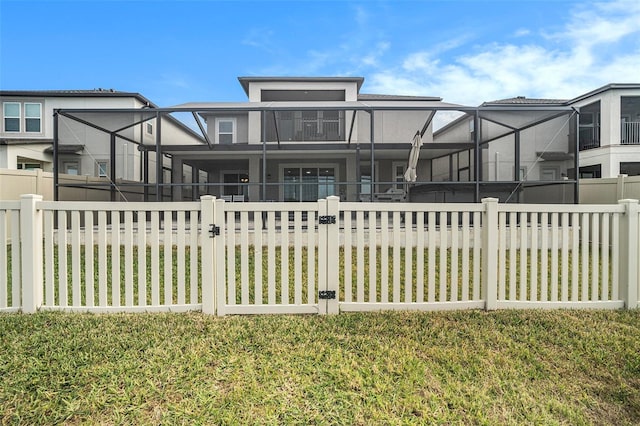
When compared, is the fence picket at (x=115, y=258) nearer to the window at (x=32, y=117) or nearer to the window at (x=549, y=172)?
the window at (x=549, y=172)

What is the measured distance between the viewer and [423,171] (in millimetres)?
14875

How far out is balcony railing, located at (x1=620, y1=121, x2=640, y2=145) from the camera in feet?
54.8

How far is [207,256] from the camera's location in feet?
10.2

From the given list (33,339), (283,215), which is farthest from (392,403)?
(33,339)

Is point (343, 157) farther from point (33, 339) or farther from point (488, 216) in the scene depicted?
point (33, 339)

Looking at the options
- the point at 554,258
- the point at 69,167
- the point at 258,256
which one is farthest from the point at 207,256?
the point at 69,167

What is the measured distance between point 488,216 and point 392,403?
2132mm

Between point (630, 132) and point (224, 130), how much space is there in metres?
20.1

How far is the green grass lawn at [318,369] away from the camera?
1.90 m

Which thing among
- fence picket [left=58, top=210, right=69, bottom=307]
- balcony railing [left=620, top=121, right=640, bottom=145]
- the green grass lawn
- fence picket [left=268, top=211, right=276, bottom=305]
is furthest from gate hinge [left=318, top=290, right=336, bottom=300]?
balcony railing [left=620, top=121, right=640, bottom=145]

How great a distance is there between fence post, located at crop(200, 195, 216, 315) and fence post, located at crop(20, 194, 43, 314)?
1.51 meters

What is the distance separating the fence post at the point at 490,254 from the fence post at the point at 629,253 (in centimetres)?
137

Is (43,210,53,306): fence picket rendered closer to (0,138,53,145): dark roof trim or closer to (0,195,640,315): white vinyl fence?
(0,195,640,315): white vinyl fence

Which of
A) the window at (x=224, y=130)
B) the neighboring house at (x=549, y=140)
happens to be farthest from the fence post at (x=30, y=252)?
the window at (x=224, y=130)
